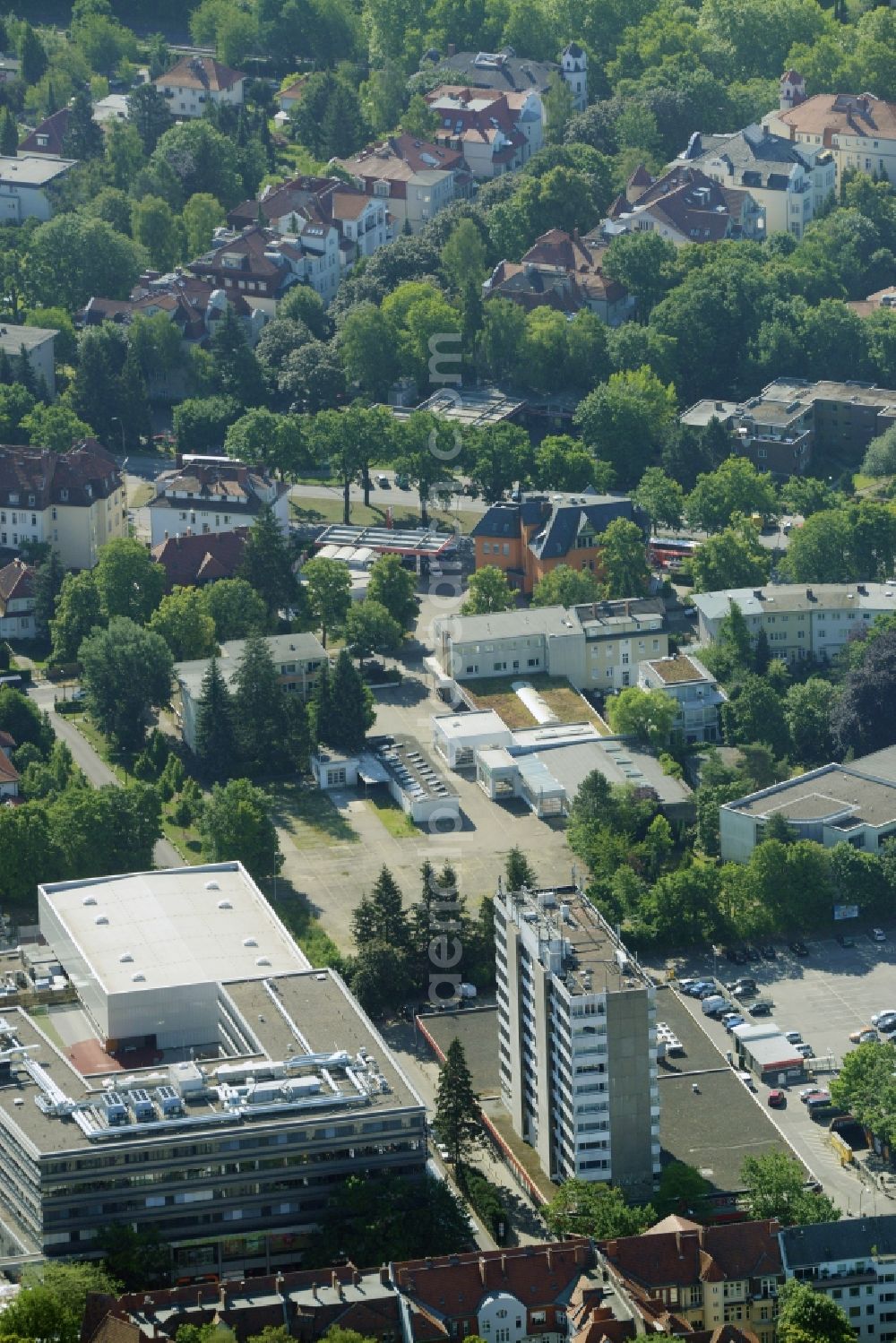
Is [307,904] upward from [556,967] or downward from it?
downward

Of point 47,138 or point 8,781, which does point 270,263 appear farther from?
point 8,781

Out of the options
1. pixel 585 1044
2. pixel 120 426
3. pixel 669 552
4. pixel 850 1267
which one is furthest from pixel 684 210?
pixel 850 1267

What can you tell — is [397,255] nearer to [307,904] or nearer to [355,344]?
[355,344]

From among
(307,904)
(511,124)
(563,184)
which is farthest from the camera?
(511,124)

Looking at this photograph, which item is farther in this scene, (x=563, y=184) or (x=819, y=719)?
(x=563, y=184)

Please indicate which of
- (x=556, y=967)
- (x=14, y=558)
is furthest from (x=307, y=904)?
(x=14, y=558)

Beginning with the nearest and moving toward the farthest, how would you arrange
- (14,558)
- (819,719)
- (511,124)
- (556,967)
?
(556,967) < (819,719) < (14,558) < (511,124)

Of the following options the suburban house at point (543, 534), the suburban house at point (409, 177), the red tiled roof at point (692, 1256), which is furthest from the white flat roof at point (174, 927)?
the suburban house at point (409, 177)
